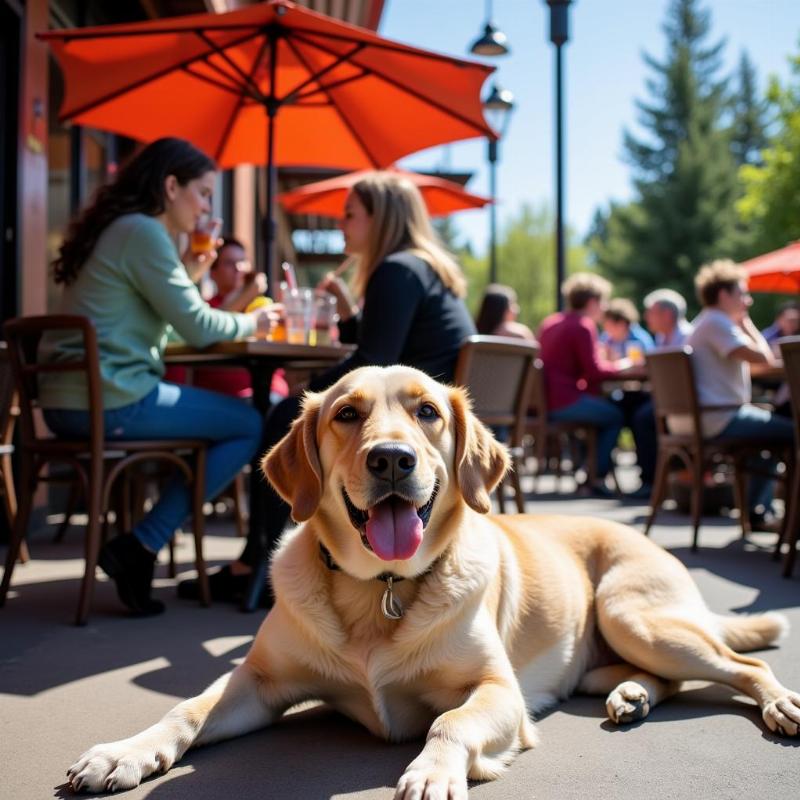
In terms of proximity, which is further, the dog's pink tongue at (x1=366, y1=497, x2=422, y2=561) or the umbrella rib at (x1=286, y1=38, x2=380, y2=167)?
the umbrella rib at (x1=286, y1=38, x2=380, y2=167)

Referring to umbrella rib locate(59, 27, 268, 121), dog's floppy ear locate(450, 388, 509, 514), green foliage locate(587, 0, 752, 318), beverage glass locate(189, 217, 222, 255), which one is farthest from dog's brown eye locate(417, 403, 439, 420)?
green foliage locate(587, 0, 752, 318)

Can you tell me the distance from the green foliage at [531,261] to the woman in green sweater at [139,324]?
1637 inches

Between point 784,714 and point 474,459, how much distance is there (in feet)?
3.72

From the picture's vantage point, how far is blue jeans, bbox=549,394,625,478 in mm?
10219

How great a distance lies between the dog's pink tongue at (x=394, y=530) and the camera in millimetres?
2543

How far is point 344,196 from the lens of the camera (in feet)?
33.2

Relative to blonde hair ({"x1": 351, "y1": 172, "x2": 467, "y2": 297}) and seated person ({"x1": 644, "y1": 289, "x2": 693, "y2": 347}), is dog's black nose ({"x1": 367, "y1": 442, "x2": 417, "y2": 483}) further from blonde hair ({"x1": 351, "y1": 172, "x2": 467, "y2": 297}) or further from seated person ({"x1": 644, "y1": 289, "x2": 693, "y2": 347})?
seated person ({"x1": 644, "y1": 289, "x2": 693, "y2": 347})

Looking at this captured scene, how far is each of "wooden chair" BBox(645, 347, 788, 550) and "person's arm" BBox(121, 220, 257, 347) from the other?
3581mm

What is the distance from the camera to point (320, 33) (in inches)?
218

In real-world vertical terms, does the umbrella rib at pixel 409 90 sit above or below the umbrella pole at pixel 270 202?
above

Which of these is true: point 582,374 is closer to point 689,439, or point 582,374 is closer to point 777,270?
point 777,270

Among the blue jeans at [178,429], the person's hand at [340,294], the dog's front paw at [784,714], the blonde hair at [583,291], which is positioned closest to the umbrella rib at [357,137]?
the person's hand at [340,294]

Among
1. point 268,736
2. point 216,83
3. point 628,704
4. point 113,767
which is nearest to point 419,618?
point 268,736

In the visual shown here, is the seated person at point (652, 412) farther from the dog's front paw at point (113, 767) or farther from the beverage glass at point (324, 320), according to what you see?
the dog's front paw at point (113, 767)
